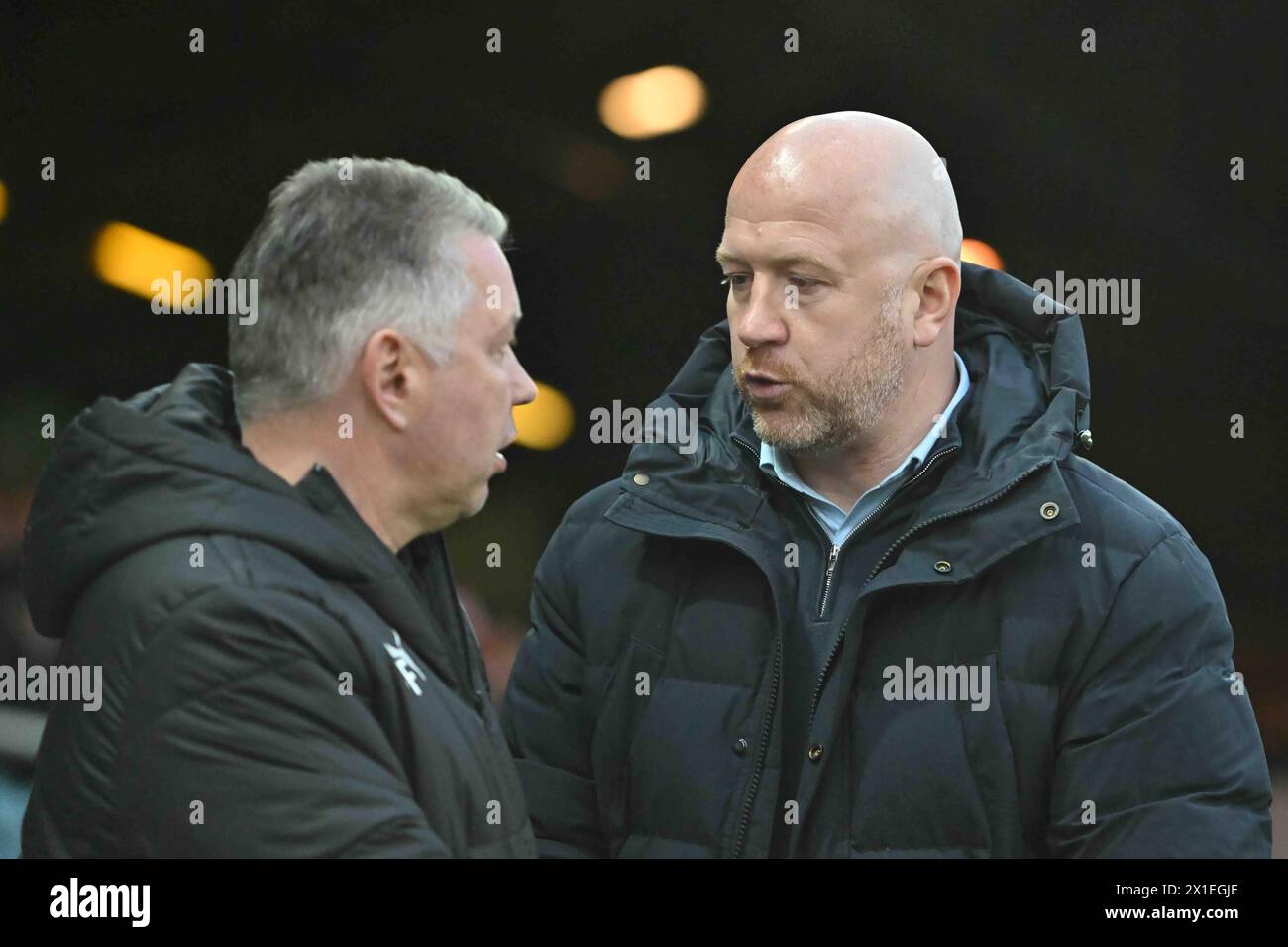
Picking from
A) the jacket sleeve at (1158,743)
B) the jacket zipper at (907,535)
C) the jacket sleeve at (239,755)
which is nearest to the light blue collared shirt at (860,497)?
the jacket zipper at (907,535)

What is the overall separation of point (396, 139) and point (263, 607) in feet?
7.28

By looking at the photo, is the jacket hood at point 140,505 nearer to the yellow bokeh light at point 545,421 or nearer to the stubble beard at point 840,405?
the stubble beard at point 840,405

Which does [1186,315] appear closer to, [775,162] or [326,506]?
[775,162]

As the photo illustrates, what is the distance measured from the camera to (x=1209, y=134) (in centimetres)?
368

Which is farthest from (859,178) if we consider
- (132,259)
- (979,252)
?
(132,259)

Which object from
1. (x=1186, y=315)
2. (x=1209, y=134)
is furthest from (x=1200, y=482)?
(x=1209, y=134)

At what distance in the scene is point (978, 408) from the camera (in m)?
2.61

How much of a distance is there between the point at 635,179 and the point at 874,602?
1742 mm

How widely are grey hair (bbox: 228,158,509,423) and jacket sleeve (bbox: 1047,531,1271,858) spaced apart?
1086 millimetres

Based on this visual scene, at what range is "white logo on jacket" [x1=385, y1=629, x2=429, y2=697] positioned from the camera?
6.38 ft

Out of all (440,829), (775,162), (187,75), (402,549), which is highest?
(187,75)

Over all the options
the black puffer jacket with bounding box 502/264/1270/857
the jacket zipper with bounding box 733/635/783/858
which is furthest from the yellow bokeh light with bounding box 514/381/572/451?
the jacket zipper with bounding box 733/635/783/858

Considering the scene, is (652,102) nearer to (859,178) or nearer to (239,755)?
(859,178)

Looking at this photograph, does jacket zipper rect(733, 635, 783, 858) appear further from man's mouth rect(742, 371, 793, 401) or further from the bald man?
man's mouth rect(742, 371, 793, 401)
